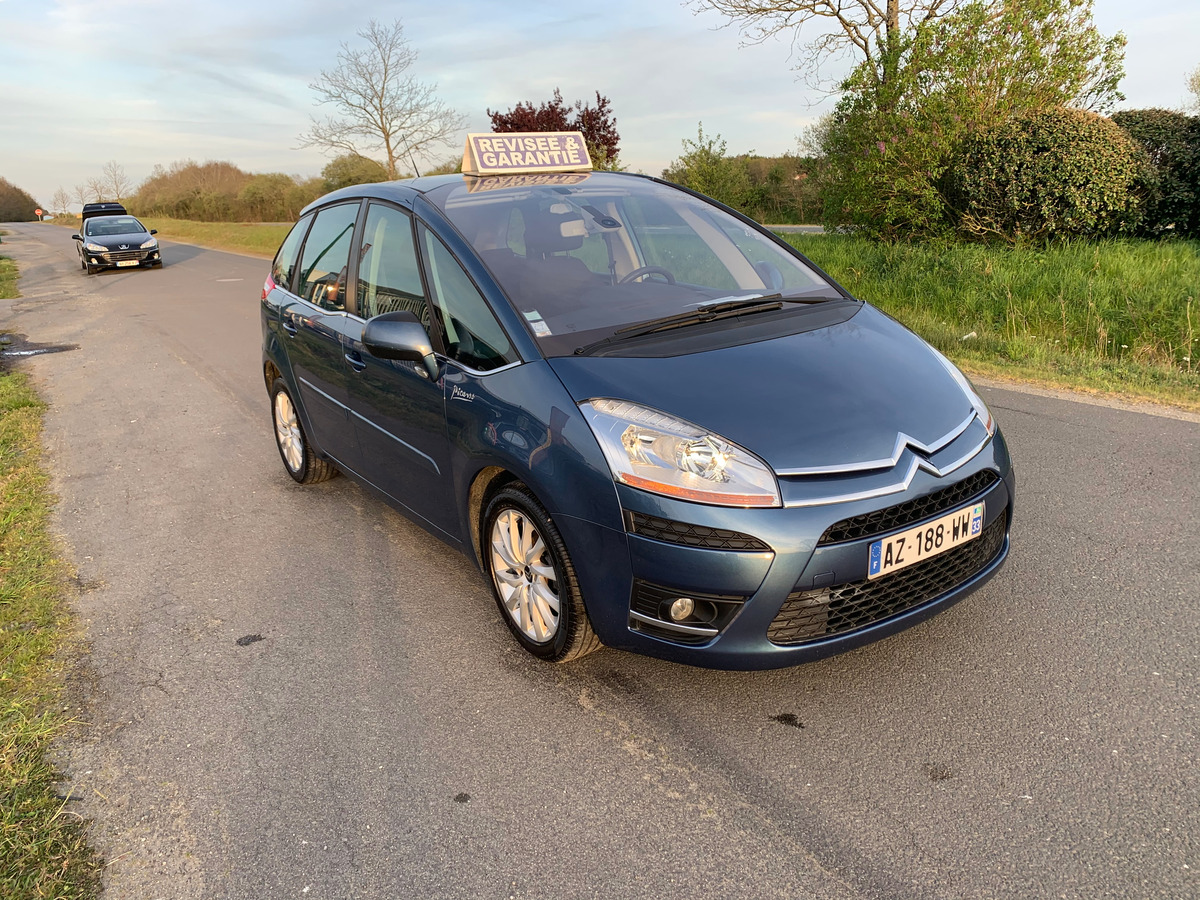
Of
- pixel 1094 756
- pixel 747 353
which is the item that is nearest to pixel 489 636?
pixel 747 353

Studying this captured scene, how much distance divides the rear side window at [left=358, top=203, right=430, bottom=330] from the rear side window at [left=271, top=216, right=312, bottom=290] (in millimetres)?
1141

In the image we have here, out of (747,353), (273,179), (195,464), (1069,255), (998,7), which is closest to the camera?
(747,353)

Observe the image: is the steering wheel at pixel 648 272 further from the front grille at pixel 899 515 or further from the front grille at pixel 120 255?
the front grille at pixel 120 255

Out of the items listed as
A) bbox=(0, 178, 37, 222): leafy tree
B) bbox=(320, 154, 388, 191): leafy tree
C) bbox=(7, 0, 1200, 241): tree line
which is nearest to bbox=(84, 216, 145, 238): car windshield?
bbox=(320, 154, 388, 191): leafy tree

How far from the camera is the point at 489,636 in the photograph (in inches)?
135

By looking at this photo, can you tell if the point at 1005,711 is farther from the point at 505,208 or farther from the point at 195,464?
the point at 195,464

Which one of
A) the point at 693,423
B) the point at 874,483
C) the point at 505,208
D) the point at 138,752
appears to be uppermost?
the point at 505,208

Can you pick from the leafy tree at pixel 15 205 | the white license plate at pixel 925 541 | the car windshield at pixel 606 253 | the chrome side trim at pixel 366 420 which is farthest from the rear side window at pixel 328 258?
the leafy tree at pixel 15 205

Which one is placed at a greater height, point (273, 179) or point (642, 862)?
point (273, 179)

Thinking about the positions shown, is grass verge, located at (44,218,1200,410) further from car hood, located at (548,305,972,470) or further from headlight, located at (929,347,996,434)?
car hood, located at (548,305,972,470)

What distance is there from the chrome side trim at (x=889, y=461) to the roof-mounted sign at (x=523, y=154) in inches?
101

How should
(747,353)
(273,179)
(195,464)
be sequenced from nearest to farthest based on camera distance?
(747,353) → (195,464) → (273,179)

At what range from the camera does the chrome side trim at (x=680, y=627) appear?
259 centimetres

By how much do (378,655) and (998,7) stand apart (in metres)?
13.2
